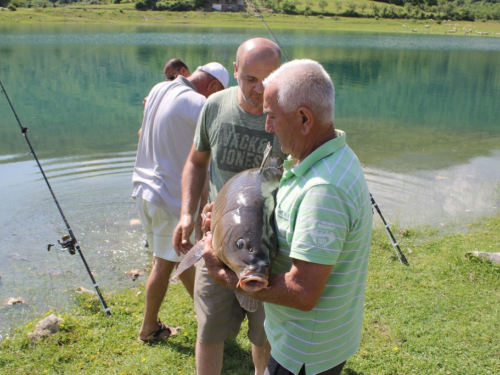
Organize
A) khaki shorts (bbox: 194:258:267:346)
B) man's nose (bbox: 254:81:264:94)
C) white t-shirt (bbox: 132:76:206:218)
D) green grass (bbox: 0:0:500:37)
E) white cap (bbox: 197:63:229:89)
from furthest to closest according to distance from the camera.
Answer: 1. green grass (bbox: 0:0:500:37)
2. white cap (bbox: 197:63:229:89)
3. white t-shirt (bbox: 132:76:206:218)
4. khaki shorts (bbox: 194:258:267:346)
5. man's nose (bbox: 254:81:264:94)

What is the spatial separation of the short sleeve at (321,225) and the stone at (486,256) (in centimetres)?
420

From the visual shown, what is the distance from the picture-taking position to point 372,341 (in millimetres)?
4199

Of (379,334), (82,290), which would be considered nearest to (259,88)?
(379,334)

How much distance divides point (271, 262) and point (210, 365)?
1394 millimetres

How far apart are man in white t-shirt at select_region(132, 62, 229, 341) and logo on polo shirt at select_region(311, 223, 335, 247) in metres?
2.20

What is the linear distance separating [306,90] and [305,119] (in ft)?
0.42

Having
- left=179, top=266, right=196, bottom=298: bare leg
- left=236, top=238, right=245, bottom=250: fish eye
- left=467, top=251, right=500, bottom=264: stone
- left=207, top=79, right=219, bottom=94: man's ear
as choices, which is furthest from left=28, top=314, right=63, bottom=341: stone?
left=467, top=251, right=500, bottom=264: stone

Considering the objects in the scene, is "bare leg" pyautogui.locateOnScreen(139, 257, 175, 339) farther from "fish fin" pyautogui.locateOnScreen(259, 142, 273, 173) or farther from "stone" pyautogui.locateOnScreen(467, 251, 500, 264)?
"stone" pyautogui.locateOnScreen(467, 251, 500, 264)

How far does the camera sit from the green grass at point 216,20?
52250mm

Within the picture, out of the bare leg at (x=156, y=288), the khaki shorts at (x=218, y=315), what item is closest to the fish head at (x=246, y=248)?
the khaki shorts at (x=218, y=315)

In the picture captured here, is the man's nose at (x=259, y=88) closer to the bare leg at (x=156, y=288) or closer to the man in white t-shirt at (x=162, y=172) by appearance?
the man in white t-shirt at (x=162, y=172)

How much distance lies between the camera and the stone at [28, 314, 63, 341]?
4.04 m

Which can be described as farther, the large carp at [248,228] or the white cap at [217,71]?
the white cap at [217,71]

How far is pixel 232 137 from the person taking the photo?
316 centimetres
